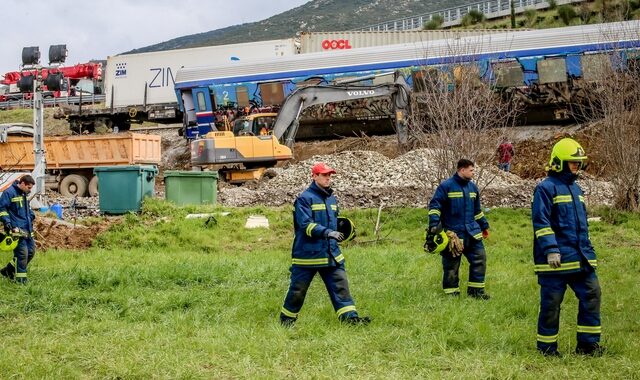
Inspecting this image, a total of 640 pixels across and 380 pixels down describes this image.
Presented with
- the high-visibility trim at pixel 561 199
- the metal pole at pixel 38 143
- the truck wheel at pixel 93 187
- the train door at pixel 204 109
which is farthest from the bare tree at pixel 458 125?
the train door at pixel 204 109

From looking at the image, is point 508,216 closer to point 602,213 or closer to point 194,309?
point 602,213

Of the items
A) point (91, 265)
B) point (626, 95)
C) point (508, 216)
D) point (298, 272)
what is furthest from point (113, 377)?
point (626, 95)

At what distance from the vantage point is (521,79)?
29.5m

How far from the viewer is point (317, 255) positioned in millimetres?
8398

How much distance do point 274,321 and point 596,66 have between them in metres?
16.1

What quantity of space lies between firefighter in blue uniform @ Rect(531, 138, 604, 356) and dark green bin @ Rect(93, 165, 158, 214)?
13.4m

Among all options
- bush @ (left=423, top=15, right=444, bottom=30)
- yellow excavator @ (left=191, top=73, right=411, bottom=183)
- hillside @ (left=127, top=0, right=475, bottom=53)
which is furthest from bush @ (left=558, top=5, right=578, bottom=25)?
hillside @ (left=127, top=0, right=475, bottom=53)

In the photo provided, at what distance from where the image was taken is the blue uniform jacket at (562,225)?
723 cm

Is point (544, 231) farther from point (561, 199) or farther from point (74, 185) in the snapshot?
point (74, 185)

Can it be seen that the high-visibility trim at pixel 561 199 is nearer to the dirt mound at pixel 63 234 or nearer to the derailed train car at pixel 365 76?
the dirt mound at pixel 63 234

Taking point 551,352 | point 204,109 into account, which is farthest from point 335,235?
point 204,109

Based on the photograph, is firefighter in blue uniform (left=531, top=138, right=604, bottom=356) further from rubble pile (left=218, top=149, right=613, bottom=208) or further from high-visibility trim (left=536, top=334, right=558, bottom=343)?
rubble pile (left=218, top=149, right=613, bottom=208)

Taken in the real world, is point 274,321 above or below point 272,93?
below

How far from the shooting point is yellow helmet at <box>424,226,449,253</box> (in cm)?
997
